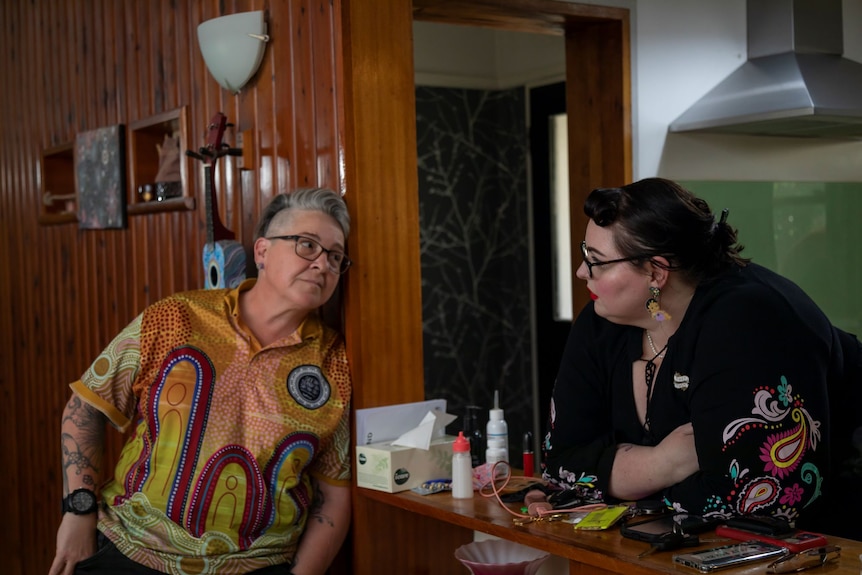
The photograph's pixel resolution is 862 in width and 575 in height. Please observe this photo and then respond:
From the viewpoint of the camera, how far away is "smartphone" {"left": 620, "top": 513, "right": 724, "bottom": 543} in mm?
2064

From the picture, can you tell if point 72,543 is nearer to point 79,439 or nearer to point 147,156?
point 79,439

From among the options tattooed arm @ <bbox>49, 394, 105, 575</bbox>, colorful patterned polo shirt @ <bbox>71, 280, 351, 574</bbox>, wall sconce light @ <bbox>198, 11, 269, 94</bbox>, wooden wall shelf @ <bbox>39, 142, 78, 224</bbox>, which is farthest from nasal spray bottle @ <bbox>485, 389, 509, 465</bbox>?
wooden wall shelf @ <bbox>39, 142, 78, 224</bbox>

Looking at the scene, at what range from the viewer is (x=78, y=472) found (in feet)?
9.25

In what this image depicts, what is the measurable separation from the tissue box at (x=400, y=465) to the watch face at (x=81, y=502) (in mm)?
707

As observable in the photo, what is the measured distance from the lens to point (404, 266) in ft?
9.43

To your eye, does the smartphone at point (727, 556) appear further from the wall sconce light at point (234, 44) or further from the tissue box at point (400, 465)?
the wall sconce light at point (234, 44)

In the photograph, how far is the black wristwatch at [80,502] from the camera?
9.18 ft

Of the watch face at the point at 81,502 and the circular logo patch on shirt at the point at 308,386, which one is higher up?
the circular logo patch on shirt at the point at 308,386

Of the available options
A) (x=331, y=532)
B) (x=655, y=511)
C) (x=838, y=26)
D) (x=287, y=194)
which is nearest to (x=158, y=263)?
(x=287, y=194)

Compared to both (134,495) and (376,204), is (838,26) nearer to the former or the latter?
(376,204)

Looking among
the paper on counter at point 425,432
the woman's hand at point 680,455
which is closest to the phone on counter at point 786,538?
the woman's hand at point 680,455

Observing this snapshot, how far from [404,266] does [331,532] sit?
2.40 feet

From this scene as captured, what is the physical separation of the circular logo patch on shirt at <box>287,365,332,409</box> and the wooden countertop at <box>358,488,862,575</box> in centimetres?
35

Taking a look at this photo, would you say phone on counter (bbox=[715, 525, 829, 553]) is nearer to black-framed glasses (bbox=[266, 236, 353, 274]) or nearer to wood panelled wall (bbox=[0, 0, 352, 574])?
black-framed glasses (bbox=[266, 236, 353, 274])
